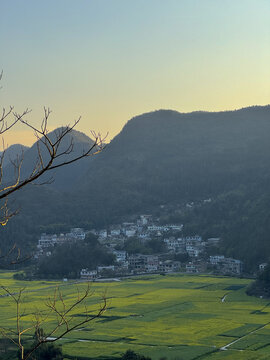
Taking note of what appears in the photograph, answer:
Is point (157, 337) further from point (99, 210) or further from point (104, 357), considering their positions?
point (99, 210)

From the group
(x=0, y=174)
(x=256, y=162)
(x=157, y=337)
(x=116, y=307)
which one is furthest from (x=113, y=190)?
(x=0, y=174)

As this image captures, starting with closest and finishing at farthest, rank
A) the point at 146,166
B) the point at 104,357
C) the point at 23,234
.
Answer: the point at 104,357, the point at 23,234, the point at 146,166

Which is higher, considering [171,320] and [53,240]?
[53,240]

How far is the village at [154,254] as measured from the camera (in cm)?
6347

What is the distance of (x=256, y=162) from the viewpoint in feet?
393

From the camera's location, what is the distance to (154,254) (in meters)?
73.9

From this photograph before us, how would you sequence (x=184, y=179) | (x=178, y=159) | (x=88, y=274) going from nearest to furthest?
(x=88, y=274) < (x=184, y=179) < (x=178, y=159)

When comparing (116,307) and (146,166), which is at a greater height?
(146,166)

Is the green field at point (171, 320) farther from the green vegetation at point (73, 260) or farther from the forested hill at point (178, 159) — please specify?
the forested hill at point (178, 159)

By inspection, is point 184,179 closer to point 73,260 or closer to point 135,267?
point 135,267

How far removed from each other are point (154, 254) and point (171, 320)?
36471mm

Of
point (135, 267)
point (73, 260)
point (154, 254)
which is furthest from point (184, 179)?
point (73, 260)

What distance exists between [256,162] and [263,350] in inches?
3686

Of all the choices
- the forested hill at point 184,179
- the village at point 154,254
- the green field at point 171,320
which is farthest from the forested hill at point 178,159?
the green field at point 171,320
